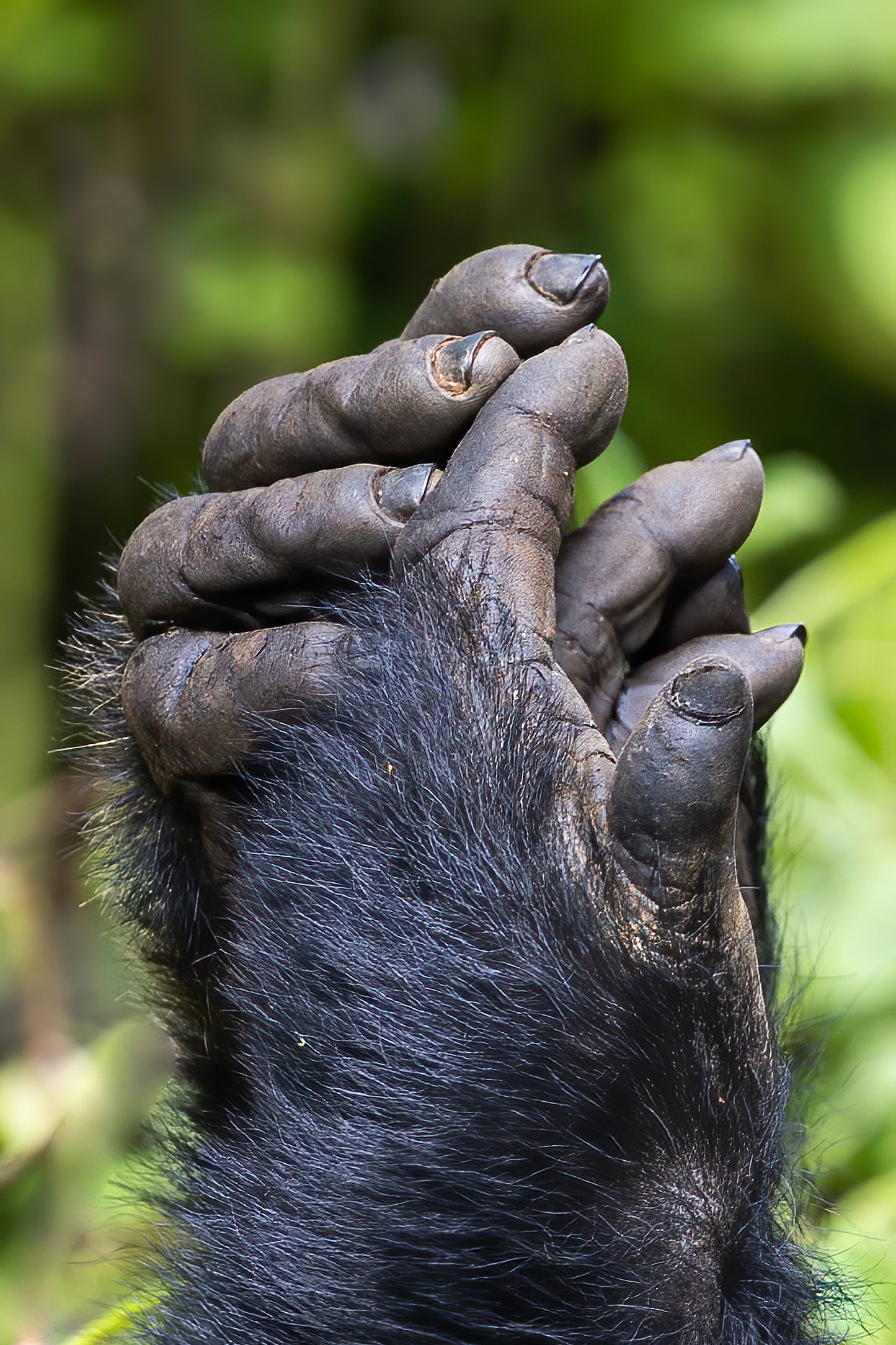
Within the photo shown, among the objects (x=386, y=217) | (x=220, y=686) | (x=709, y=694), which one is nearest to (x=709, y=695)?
(x=709, y=694)

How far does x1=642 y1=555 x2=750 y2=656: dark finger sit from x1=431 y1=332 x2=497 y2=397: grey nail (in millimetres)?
183

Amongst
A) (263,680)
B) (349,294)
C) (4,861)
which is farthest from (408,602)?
(349,294)

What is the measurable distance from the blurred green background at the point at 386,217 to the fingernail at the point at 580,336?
1.84 m

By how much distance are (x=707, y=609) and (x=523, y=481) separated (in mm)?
174

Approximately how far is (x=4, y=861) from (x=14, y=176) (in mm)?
2347

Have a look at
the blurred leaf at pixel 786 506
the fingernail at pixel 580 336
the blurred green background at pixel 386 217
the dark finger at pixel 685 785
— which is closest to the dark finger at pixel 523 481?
the fingernail at pixel 580 336

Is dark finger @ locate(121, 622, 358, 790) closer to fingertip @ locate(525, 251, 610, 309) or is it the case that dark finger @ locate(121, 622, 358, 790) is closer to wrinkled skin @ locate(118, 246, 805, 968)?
wrinkled skin @ locate(118, 246, 805, 968)

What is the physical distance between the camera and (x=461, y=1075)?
614 mm

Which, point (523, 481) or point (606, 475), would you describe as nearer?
point (523, 481)

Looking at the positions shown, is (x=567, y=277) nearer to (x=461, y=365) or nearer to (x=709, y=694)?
(x=461, y=365)

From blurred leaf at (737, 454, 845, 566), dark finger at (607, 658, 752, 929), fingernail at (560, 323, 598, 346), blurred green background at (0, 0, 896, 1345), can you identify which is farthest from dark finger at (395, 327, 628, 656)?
blurred green background at (0, 0, 896, 1345)

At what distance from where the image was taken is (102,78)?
121 inches

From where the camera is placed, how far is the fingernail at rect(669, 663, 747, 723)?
0.53m

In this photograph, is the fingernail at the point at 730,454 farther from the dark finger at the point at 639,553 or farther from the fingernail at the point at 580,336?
the fingernail at the point at 580,336
